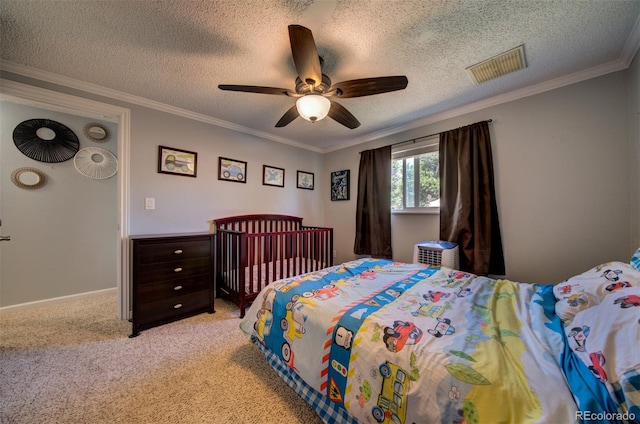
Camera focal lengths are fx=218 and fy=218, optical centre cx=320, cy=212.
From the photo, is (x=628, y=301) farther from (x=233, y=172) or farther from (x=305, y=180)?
(x=305, y=180)

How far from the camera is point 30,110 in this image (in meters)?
2.50

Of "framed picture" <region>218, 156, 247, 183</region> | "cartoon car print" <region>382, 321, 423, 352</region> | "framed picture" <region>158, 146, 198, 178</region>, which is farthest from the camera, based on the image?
"framed picture" <region>218, 156, 247, 183</region>

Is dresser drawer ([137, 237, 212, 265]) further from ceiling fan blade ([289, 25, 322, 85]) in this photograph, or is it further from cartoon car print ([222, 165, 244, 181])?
ceiling fan blade ([289, 25, 322, 85])

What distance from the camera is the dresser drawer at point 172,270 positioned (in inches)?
79.7

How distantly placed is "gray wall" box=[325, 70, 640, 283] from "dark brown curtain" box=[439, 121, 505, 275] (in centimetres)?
10

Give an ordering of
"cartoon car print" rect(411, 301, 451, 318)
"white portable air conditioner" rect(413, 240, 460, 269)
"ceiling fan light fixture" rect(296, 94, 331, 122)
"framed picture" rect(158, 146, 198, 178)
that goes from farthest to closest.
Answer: "framed picture" rect(158, 146, 198, 178)
"white portable air conditioner" rect(413, 240, 460, 269)
"ceiling fan light fixture" rect(296, 94, 331, 122)
"cartoon car print" rect(411, 301, 451, 318)

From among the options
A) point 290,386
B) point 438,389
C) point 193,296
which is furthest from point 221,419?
point 193,296

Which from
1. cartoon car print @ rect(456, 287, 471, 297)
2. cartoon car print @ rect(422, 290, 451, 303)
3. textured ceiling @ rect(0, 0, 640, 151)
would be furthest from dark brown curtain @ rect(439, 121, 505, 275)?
cartoon car print @ rect(422, 290, 451, 303)

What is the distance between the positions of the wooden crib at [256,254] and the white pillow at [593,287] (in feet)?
7.44

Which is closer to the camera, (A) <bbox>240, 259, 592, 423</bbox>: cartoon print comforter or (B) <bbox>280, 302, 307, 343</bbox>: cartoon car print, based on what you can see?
(A) <bbox>240, 259, 592, 423</bbox>: cartoon print comforter

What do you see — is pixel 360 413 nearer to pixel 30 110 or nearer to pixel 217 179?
pixel 217 179

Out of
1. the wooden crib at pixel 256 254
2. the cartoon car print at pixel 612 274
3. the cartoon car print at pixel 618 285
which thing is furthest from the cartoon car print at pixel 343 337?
the wooden crib at pixel 256 254

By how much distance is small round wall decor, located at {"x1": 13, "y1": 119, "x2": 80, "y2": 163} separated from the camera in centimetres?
246

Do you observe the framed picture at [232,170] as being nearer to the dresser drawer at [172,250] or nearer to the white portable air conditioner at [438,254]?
the dresser drawer at [172,250]
